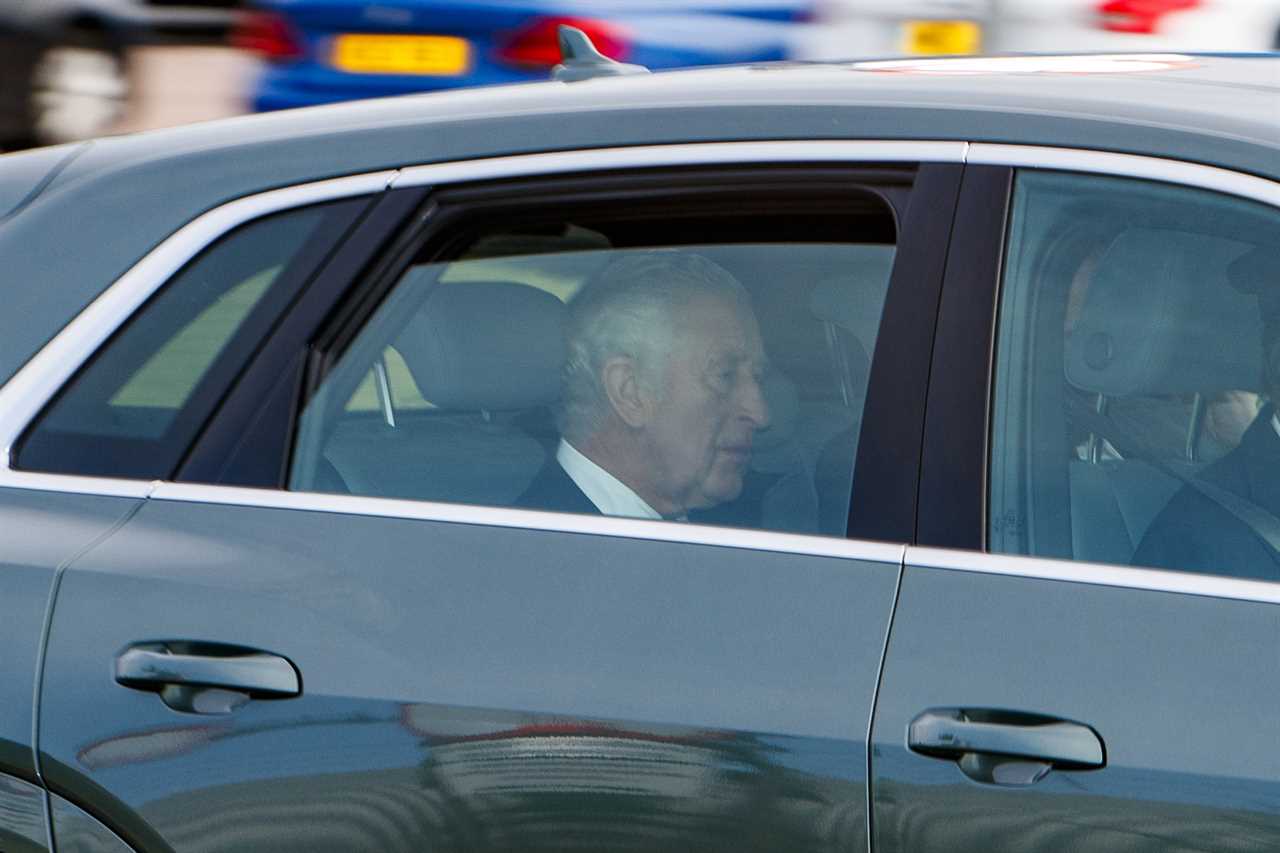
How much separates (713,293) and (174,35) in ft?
36.1

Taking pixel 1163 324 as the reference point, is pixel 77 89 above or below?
above

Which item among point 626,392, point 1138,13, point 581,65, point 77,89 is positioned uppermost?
point 77,89

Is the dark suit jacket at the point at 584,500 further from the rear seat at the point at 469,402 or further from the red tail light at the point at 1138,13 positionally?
the red tail light at the point at 1138,13

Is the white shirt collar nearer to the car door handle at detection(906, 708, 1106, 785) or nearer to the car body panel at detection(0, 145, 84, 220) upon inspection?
the car door handle at detection(906, 708, 1106, 785)

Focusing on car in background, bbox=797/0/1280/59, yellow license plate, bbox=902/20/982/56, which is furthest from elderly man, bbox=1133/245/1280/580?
yellow license plate, bbox=902/20/982/56

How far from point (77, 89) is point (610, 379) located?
9454mm

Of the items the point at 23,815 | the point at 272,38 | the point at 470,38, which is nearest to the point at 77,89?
the point at 272,38

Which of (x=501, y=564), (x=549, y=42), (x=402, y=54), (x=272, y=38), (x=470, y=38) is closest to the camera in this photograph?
(x=501, y=564)

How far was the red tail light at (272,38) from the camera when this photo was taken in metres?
7.84

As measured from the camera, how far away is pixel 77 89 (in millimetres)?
11195

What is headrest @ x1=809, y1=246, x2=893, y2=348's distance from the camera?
A: 223cm

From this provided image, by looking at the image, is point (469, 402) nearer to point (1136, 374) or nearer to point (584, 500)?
point (584, 500)

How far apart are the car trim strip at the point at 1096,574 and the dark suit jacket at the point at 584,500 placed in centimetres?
23

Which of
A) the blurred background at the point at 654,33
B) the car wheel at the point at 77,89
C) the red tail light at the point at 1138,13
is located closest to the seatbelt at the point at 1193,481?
the blurred background at the point at 654,33
